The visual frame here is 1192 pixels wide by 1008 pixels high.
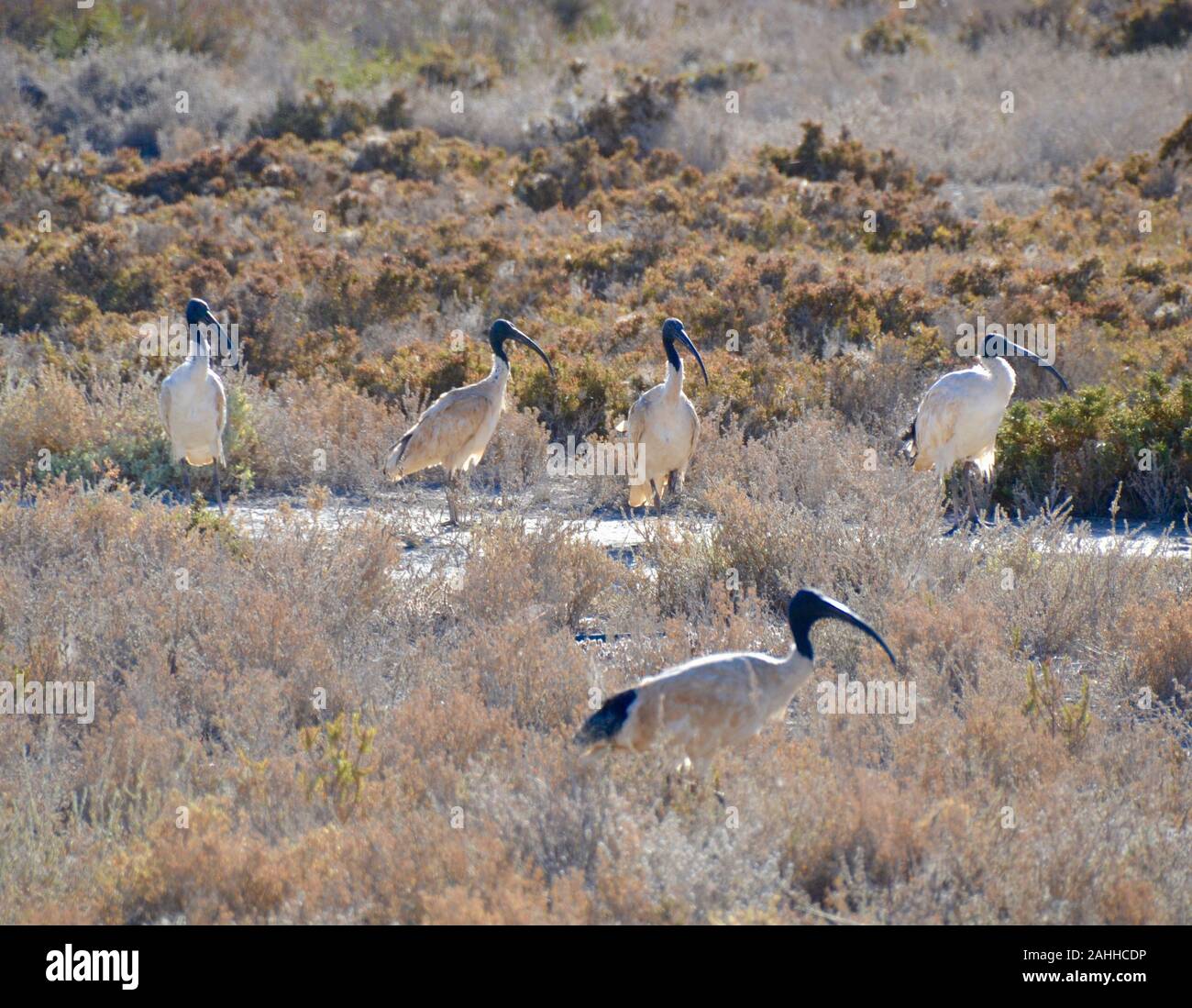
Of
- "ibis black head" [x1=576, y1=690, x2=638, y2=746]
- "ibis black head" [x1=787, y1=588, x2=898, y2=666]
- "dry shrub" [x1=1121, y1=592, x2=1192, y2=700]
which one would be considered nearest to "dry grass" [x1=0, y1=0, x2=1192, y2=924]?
"dry shrub" [x1=1121, y1=592, x2=1192, y2=700]

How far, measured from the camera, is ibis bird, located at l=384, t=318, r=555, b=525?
10031 millimetres

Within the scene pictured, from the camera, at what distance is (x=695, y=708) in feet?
16.3

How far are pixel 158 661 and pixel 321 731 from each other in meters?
0.91

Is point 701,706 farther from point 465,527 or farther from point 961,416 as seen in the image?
point 961,416

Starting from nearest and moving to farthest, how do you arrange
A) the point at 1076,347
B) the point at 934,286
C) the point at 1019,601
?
the point at 1019,601, the point at 1076,347, the point at 934,286

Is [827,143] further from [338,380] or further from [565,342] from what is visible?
[338,380]

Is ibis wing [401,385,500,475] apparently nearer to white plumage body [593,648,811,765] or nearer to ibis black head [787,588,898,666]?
ibis black head [787,588,898,666]

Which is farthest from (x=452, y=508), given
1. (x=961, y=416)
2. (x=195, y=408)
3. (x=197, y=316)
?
(x=961, y=416)

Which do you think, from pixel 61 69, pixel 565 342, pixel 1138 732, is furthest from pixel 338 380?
pixel 61 69

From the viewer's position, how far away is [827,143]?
1869 cm

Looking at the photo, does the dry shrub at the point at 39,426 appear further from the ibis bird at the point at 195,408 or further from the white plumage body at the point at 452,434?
the white plumage body at the point at 452,434

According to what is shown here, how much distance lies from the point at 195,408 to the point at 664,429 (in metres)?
3.13

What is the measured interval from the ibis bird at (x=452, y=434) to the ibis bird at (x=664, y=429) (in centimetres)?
103

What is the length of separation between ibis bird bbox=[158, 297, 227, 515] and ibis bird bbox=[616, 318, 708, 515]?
107 inches
